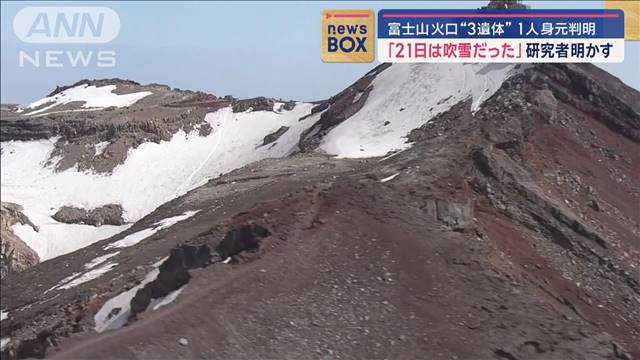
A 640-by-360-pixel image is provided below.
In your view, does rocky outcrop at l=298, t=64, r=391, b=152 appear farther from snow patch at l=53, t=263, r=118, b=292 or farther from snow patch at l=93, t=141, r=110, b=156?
snow patch at l=53, t=263, r=118, b=292

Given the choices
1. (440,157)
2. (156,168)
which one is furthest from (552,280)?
(156,168)

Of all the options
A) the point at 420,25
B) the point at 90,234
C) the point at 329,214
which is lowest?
the point at 90,234

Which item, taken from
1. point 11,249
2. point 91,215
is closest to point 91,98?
point 91,215

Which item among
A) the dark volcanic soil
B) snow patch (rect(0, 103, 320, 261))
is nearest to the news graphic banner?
the dark volcanic soil

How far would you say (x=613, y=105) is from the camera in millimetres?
25688

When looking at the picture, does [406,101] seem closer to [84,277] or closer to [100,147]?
[84,277]

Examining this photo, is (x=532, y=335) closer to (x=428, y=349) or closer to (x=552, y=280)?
(x=428, y=349)

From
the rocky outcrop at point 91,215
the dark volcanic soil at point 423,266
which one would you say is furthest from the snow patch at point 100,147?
the dark volcanic soil at point 423,266

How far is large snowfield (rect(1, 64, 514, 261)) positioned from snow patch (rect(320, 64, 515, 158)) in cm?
6

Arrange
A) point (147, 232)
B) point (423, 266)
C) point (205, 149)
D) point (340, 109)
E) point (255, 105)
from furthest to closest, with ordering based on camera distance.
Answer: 1. point (255, 105)
2. point (205, 149)
3. point (340, 109)
4. point (147, 232)
5. point (423, 266)

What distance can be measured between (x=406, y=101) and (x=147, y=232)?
42.4ft

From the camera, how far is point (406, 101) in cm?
3177

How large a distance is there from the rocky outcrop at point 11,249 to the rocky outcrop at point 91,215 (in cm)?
255

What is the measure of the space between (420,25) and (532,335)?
39.6 feet
